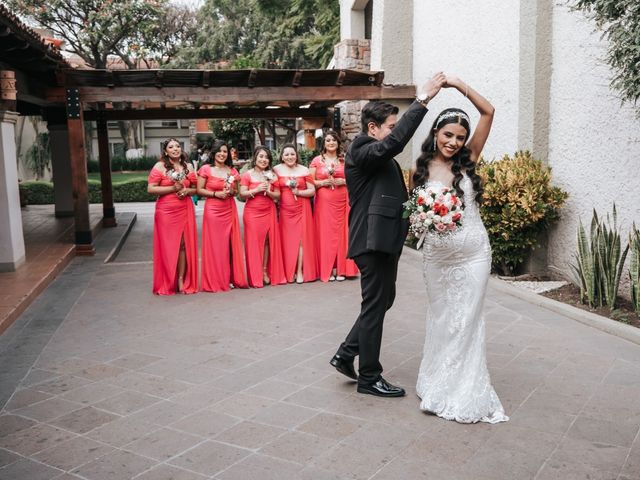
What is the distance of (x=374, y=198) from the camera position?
4.15 m

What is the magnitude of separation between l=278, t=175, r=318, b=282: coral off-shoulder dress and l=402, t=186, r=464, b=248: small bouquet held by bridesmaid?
16.1 feet

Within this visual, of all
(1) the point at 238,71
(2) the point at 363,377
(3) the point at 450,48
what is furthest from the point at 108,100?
(2) the point at 363,377

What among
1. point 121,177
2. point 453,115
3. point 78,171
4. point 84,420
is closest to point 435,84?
point 453,115

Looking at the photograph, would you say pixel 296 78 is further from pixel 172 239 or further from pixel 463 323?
pixel 463 323

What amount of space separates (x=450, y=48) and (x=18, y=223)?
825 centimetres

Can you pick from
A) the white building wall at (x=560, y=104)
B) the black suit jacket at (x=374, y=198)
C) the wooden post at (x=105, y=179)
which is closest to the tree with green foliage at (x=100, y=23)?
the wooden post at (x=105, y=179)

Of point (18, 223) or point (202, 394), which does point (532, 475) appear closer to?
point (202, 394)

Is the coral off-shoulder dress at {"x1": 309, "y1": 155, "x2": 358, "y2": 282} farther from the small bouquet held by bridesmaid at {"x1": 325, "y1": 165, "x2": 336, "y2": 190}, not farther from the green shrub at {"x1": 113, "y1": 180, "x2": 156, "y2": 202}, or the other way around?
the green shrub at {"x1": 113, "y1": 180, "x2": 156, "y2": 202}

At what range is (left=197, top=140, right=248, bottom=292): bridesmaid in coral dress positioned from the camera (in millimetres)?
8266

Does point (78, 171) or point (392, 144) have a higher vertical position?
point (392, 144)

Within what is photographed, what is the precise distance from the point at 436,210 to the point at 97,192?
24.9 m

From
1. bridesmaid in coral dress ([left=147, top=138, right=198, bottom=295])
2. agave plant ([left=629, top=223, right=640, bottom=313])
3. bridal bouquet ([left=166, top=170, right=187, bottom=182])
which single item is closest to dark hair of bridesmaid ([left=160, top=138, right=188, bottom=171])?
bridesmaid in coral dress ([left=147, top=138, right=198, bottom=295])

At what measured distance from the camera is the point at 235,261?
8398mm

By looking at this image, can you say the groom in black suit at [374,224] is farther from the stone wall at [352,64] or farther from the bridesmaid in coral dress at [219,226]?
the stone wall at [352,64]
